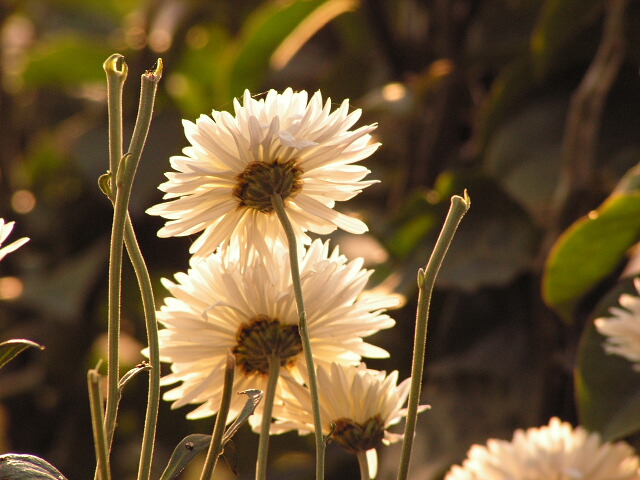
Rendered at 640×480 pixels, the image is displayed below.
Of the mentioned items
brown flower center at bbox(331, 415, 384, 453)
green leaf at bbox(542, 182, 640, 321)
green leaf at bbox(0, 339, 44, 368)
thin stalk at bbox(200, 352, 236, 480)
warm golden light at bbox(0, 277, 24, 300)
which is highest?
warm golden light at bbox(0, 277, 24, 300)

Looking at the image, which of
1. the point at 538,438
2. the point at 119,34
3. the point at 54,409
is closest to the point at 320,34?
the point at 119,34

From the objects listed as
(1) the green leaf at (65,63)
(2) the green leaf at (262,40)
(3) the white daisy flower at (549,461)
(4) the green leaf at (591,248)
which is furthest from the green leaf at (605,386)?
(1) the green leaf at (65,63)

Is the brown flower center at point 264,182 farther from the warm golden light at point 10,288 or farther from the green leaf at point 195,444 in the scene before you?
the warm golden light at point 10,288

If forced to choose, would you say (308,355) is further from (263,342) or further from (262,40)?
(262,40)

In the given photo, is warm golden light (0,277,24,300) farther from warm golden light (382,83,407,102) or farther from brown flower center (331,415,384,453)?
brown flower center (331,415,384,453)

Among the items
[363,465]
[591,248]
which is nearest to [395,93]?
[591,248]

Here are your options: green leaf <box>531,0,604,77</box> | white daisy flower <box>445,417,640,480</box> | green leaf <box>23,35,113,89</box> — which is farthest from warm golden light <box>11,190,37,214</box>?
white daisy flower <box>445,417,640,480</box>
